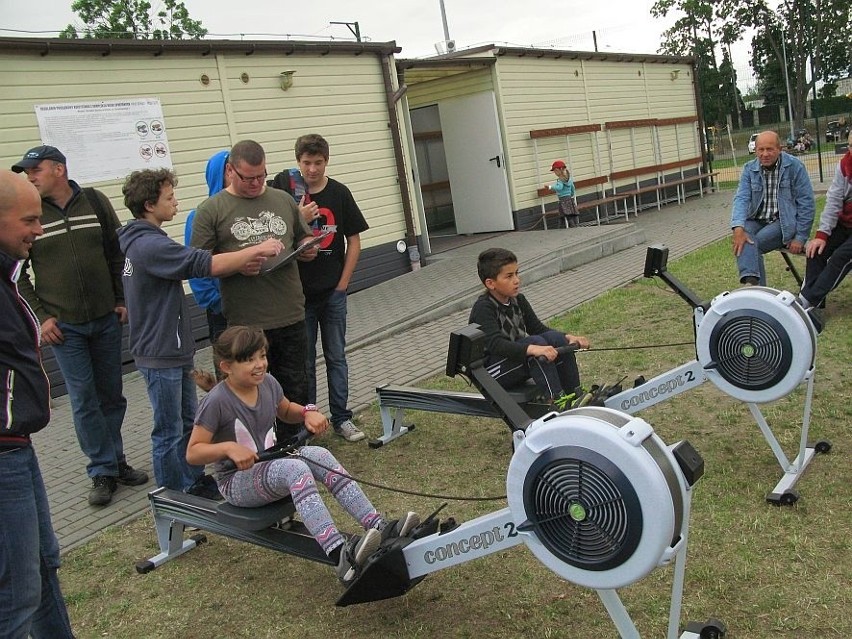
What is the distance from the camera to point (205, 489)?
4281 mm

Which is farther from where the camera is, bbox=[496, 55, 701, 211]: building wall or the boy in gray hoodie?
bbox=[496, 55, 701, 211]: building wall

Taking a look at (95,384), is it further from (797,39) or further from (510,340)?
(797,39)

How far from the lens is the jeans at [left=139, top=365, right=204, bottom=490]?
4441mm

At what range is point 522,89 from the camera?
16156 mm

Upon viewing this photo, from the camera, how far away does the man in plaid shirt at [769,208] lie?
22.9 feet

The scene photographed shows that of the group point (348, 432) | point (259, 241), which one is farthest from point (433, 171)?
point (259, 241)

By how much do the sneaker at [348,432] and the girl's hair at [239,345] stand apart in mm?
2085

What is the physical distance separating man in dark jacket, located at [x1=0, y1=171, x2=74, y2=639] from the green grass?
103cm

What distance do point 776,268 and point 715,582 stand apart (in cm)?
735

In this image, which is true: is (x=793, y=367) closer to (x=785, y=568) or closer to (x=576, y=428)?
(x=785, y=568)

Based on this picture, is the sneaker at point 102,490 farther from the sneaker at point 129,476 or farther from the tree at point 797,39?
the tree at point 797,39

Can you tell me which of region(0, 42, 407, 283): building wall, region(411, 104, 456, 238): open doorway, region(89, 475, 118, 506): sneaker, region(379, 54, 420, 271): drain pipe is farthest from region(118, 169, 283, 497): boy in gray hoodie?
region(411, 104, 456, 238): open doorway

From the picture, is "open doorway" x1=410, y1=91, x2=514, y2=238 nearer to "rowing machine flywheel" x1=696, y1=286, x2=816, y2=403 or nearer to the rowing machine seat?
"rowing machine flywheel" x1=696, y1=286, x2=816, y2=403

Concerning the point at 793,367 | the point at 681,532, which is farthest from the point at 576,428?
the point at 793,367
